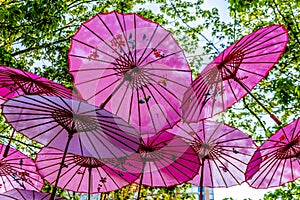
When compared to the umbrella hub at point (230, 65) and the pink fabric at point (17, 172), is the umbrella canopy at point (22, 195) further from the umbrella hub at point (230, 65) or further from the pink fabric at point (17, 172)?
the umbrella hub at point (230, 65)

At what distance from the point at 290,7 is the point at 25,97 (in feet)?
14.2

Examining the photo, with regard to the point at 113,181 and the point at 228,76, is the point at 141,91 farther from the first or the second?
the point at 113,181

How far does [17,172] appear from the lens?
94.3 inches

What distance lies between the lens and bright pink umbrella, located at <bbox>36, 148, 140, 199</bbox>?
232 centimetres

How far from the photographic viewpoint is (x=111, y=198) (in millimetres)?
4812

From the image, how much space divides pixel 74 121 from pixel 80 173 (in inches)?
31.6

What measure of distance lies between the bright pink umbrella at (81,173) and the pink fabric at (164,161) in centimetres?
14

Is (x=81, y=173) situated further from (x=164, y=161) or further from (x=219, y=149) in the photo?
(x=219, y=149)

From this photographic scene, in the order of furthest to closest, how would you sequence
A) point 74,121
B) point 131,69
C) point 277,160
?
point 277,160 → point 131,69 → point 74,121

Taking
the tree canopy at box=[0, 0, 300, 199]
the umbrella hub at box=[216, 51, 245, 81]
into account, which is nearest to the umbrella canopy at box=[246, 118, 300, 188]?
the umbrella hub at box=[216, 51, 245, 81]

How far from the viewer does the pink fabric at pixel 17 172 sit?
7.39 feet

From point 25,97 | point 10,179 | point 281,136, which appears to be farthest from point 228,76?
point 10,179

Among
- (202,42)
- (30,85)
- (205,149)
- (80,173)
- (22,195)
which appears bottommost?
(22,195)

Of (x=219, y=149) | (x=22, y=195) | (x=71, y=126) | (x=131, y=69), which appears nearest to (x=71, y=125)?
(x=71, y=126)
